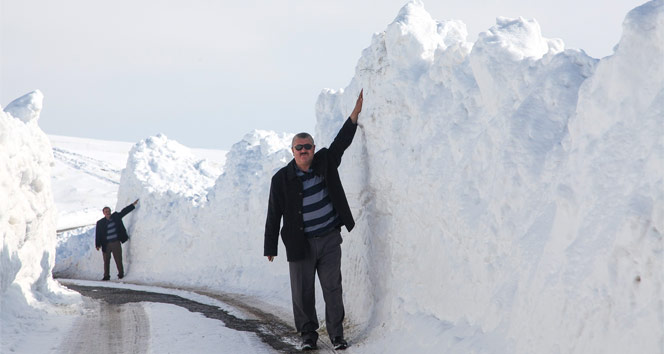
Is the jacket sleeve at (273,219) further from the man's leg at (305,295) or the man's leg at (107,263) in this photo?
the man's leg at (107,263)

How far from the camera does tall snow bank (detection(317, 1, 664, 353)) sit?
3.04 meters

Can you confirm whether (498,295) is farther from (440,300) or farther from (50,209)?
(50,209)

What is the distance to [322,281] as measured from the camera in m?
5.56

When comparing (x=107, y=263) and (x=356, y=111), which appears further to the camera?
(x=107, y=263)

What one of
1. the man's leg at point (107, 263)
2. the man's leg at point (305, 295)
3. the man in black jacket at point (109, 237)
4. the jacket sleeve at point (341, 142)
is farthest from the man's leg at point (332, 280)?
the man's leg at point (107, 263)

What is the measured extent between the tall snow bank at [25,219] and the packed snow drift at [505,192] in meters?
3.16

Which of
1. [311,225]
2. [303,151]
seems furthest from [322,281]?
[303,151]

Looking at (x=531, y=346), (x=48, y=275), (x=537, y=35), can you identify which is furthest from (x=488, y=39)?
(x=48, y=275)

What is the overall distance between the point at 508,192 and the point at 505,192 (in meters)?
0.03

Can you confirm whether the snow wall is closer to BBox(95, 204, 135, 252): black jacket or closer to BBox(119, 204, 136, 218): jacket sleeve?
BBox(95, 204, 135, 252): black jacket

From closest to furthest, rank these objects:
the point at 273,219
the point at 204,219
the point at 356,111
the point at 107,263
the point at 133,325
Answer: the point at 273,219 < the point at 356,111 < the point at 133,325 < the point at 107,263 < the point at 204,219

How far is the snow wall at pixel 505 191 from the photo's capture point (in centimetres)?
305

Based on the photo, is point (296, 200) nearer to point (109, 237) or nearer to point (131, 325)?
point (131, 325)

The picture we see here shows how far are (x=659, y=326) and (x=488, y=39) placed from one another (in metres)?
2.91
